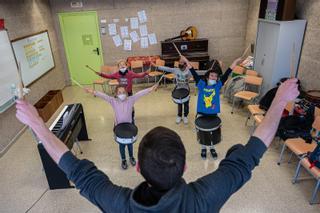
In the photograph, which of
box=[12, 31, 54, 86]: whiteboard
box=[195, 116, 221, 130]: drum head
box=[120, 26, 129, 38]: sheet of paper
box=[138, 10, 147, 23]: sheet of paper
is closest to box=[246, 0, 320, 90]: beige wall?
box=[195, 116, 221, 130]: drum head

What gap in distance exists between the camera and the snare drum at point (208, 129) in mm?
3400

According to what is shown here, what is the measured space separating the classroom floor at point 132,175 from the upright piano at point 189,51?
7.54 ft

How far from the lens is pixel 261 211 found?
2.90m

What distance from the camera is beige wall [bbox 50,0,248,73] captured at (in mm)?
7145

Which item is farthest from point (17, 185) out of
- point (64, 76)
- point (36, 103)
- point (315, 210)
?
point (64, 76)

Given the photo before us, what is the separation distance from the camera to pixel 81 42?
24.6ft

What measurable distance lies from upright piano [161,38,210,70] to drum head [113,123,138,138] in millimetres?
4205

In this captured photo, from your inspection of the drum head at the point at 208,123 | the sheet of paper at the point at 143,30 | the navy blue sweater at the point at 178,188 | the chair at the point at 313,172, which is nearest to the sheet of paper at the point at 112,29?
the sheet of paper at the point at 143,30

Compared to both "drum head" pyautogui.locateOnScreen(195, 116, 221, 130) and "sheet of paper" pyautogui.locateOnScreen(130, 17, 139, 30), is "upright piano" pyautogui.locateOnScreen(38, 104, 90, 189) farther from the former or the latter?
"sheet of paper" pyautogui.locateOnScreen(130, 17, 139, 30)

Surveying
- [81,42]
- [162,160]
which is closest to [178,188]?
[162,160]

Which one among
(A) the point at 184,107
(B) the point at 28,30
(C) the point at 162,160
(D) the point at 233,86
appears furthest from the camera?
(D) the point at 233,86

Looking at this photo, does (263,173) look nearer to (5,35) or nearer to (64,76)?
(5,35)

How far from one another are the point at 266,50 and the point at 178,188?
15.9 feet

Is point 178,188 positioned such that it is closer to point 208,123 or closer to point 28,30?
point 208,123
